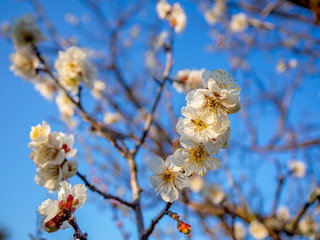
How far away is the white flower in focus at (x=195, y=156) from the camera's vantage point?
2.84ft

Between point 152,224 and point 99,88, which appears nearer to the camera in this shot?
point 152,224

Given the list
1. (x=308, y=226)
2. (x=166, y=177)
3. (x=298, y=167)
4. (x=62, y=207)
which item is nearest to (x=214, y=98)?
(x=166, y=177)

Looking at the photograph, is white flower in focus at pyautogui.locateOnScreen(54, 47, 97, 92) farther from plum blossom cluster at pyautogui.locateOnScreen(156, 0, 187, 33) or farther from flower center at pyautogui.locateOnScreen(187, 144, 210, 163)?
flower center at pyautogui.locateOnScreen(187, 144, 210, 163)

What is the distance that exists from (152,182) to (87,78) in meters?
1.26

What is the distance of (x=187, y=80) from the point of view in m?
2.42

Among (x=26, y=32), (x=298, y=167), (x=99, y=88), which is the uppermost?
(x=298, y=167)

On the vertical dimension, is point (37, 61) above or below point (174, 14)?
below

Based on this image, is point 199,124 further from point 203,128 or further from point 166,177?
point 166,177

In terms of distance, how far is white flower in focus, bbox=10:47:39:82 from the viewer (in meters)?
2.02

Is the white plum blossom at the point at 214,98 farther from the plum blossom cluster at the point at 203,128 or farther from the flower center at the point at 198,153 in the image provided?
the flower center at the point at 198,153

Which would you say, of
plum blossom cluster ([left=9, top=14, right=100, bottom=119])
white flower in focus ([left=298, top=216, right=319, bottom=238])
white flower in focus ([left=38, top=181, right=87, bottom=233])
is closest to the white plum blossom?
white flower in focus ([left=38, top=181, right=87, bottom=233])

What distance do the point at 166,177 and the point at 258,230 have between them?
350cm

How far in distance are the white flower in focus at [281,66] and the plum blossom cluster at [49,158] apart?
5968mm

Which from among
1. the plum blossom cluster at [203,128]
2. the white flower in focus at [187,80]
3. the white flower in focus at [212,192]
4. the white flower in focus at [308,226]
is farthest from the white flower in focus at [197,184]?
the plum blossom cluster at [203,128]
